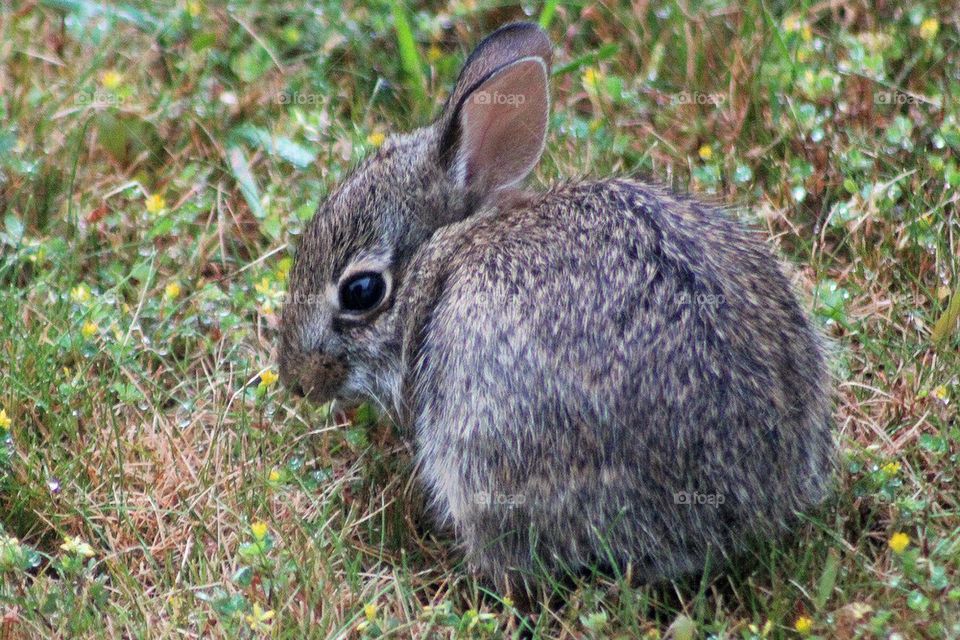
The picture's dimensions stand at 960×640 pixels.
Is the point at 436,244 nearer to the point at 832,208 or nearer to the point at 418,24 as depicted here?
the point at 832,208

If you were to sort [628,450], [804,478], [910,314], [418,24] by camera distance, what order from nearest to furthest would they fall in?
[628,450], [804,478], [910,314], [418,24]

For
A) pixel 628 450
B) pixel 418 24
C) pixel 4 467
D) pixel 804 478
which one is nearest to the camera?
pixel 628 450

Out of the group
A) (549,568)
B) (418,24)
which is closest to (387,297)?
(549,568)

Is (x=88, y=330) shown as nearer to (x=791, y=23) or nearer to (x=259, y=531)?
(x=259, y=531)
